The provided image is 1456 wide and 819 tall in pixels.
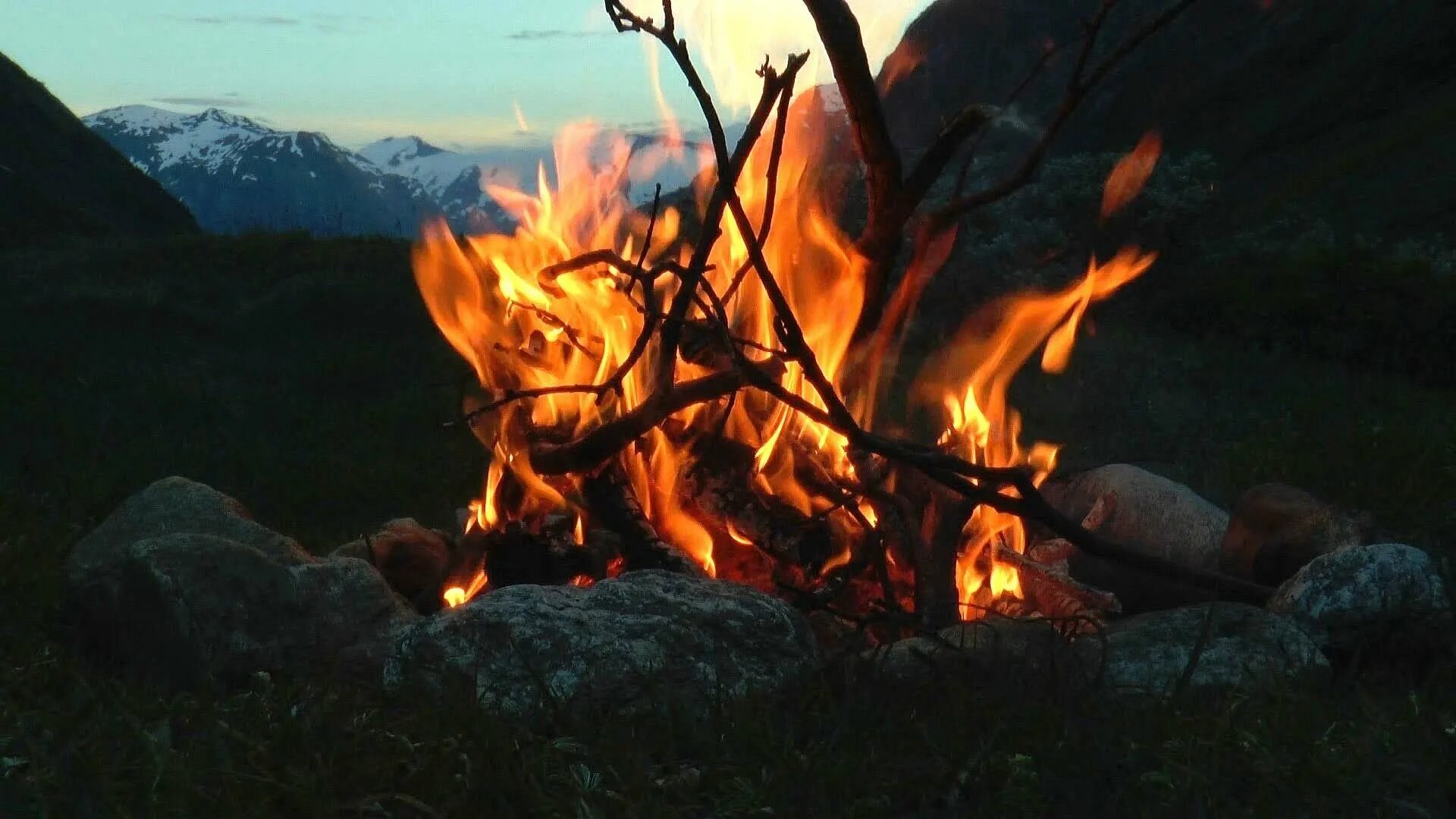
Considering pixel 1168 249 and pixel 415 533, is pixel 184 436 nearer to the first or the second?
pixel 415 533

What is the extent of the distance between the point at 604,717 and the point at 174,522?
3.18m

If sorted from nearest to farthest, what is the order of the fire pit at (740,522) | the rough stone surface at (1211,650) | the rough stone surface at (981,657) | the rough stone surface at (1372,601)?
the rough stone surface at (981,657) → the rough stone surface at (1211,650) → the fire pit at (740,522) → the rough stone surface at (1372,601)

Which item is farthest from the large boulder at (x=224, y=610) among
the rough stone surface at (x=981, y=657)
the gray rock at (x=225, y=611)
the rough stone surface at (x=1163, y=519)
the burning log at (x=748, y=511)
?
the rough stone surface at (x=1163, y=519)

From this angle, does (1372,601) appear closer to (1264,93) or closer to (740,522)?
(740,522)

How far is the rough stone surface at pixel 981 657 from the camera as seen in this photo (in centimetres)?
340

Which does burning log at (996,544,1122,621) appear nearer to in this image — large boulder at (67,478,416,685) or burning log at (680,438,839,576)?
burning log at (680,438,839,576)

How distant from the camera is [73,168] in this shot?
108 ft

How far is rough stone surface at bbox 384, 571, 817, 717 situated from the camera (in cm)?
347

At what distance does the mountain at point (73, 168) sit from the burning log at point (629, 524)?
80.6 ft

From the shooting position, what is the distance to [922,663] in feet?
12.4

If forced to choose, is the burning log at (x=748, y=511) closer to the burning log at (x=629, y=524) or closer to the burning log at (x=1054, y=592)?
the burning log at (x=629, y=524)

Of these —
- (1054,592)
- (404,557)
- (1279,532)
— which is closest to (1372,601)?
(1279,532)

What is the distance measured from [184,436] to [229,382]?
195 cm

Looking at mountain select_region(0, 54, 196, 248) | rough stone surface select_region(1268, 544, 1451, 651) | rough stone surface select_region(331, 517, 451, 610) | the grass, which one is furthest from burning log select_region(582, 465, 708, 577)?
mountain select_region(0, 54, 196, 248)
